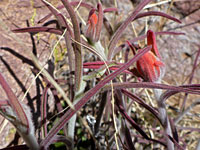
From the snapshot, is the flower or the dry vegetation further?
the dry vegetation

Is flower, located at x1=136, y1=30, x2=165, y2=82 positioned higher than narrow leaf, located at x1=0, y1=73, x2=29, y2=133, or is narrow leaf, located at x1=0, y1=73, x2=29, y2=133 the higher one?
flower, located at x1=136, y1=30, x2=165, y2=82

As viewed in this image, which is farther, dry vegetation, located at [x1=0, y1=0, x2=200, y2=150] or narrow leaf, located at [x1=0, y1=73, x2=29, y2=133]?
dry vegetation, located at [x1=0, y1=0, x2=200, y2=150]

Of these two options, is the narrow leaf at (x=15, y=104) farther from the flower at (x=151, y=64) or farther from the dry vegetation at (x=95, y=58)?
the flower at (x=151, y=64)

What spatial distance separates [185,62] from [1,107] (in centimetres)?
121

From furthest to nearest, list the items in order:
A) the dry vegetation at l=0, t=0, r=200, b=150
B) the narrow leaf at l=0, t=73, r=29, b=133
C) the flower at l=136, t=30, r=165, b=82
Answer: the dry vegetation at l=0, t=0, r=200, b=150, the flower at l=136, t=30, r=165, b=82, the narrow leaf at l=0, t=73, r=29, b=133

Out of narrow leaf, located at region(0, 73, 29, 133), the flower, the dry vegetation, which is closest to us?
narrow leaf, located at region(0, 73, 29, 133)

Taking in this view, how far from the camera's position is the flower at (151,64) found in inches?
24.6

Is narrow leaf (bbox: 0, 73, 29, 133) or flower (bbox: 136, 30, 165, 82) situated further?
flower (bbox: 136, 30, 165, 82)

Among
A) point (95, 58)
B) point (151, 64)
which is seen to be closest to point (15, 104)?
point (151, 64)

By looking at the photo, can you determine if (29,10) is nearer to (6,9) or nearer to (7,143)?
(6,9)

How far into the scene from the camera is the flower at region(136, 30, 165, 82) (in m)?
0.63

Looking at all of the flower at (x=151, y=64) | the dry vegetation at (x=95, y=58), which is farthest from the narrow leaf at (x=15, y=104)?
the flower at (x=151, y=64)

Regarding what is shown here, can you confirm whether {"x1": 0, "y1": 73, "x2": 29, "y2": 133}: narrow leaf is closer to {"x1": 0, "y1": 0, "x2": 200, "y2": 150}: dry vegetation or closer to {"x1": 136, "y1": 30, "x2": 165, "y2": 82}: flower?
{"x1": 0, "y1": 0, "x2": 200, "y2": 150}: dry vegetation

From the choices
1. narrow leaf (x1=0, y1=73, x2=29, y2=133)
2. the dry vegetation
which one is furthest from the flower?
narrow leaf (x1=0, y1=73, x2=29, y2=133)
